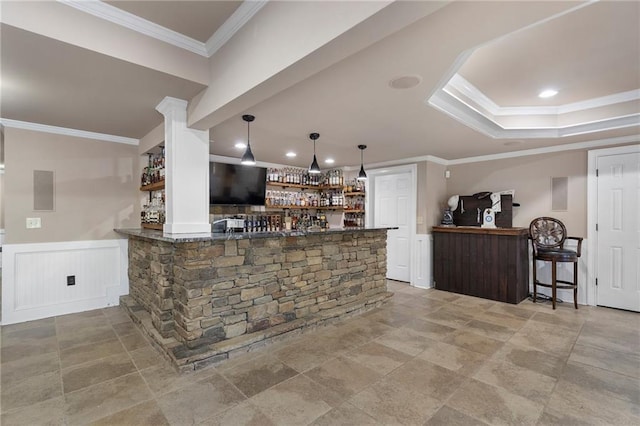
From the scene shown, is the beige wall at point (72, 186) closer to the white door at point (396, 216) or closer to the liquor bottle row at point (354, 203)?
the liquor bottle row at point (354, 203)

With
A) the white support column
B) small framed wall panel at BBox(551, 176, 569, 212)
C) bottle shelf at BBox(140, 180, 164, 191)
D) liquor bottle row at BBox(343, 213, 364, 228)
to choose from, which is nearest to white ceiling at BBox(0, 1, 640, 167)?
the white support column

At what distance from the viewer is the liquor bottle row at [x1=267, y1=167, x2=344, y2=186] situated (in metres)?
5.54

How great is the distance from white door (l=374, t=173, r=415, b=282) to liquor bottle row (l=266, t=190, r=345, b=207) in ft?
2.65

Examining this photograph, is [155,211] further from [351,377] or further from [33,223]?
[351,377]

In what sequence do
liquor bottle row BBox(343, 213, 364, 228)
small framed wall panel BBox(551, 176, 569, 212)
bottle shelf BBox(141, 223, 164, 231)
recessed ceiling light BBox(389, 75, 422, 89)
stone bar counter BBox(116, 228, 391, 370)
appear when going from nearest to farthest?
recessed ceiling light BBox(389, 75, 422, 89) → stone bar counter BBox(116, 228, 391, 370) → bottle shelf BBox(141, 223, 164, 231) → small framed wall panel BBox(551, 176, 569, 212) → liquor bottle row BBox(343, 213, 364, 228)

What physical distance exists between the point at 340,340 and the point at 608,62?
3.41 m

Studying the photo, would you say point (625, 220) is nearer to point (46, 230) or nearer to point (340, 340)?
point (340, 340)

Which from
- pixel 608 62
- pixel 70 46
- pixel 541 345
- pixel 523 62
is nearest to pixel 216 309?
pixel 70 46

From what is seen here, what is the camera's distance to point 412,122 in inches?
130

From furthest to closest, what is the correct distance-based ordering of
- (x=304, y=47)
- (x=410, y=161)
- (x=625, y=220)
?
1. (x=410, y=161)
2. (x=625, y=220)
3. (x=304, y=47)

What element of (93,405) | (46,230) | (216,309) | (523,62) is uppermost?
(523,62)

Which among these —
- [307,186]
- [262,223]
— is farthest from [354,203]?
[262,223]

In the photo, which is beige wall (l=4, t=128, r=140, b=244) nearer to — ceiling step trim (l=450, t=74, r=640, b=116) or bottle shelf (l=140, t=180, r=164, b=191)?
bottle shelf (l=140, t=180, r=164, b=191)

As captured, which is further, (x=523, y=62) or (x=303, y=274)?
(x=303, y=274)
